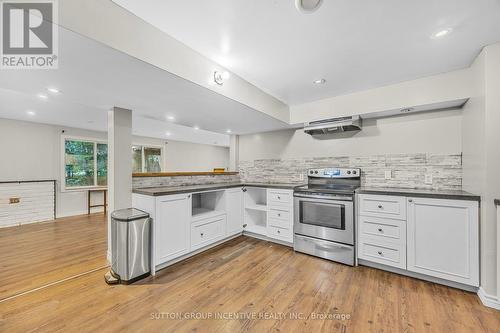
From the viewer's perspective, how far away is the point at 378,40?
1.81 meters

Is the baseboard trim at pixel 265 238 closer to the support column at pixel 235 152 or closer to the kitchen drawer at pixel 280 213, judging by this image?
the kitchen drawer at pixel 280 213

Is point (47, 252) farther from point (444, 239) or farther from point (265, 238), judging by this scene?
point (444, 239)

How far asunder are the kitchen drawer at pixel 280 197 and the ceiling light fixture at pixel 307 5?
2440 mm

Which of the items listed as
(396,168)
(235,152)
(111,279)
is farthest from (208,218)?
(396,168)

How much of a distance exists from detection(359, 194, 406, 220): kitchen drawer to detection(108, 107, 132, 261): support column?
314cm

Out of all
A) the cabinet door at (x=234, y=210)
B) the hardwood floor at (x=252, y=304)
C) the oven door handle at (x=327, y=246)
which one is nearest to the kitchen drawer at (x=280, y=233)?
the oven door handle at (x=327, y=246)

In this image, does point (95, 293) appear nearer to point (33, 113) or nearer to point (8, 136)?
point (33, 113)

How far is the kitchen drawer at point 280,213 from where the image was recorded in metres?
3.33

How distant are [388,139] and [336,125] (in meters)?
0.79

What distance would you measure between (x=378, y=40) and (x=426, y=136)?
174cm

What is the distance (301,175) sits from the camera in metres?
3.87

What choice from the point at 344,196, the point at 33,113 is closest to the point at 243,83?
the point at 344,196

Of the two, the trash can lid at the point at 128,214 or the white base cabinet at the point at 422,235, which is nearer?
the white base cabinet at the point at 422,235

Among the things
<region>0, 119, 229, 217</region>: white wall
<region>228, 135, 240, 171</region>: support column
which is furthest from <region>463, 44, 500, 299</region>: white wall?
<region>0, 119, 229, 217</region>: white wall
